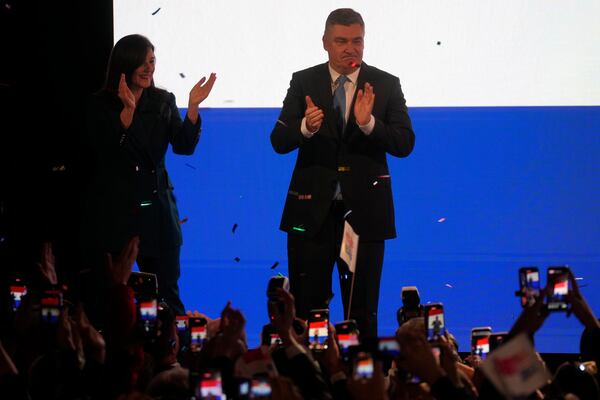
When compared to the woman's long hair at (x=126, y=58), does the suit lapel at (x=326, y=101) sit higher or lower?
lower

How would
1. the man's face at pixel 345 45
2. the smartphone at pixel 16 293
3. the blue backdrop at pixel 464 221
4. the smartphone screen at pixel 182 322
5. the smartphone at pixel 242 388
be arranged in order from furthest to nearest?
the blue backdrop at pixel 464 221, the man's face at pixel 345 45, the smartphone screen at pixel 182 322, the smartphone at pixel 16 293, the smartphone at pixel 242 388

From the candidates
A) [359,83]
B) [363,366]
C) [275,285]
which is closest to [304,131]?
[359,83]

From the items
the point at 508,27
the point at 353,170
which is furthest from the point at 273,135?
the point at 508,27

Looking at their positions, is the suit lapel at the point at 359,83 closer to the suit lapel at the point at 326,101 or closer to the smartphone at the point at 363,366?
the suit lapel at the point at 326,101

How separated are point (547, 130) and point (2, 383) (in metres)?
3.88

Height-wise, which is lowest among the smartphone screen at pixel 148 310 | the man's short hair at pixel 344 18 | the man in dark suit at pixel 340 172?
the smartphone screen at pixel 148 310

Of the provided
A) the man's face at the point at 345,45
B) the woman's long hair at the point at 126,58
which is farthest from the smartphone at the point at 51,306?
the man's face at the point at 345,45

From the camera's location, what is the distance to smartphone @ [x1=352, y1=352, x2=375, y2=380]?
2664 mm

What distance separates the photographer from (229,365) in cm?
304

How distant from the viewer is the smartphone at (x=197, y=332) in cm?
375

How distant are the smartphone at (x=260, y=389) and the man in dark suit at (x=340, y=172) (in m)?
2.44

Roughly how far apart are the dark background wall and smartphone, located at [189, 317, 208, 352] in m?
2.22

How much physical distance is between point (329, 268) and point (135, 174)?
1044 millimetres

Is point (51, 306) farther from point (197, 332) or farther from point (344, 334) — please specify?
point (344, 334)
